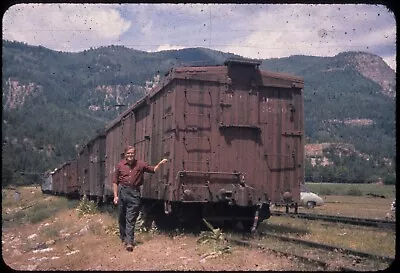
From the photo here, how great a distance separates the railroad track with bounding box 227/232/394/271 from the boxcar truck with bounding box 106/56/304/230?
1339 mm

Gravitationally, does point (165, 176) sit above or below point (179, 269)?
above

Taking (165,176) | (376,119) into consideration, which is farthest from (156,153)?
(376,119)

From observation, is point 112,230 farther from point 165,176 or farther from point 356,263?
point 356,263

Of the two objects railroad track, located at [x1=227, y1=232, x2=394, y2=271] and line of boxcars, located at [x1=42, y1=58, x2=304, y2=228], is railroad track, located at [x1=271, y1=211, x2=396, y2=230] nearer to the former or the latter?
line of boxcars, located at [x1=42, y1=58, x2=304, y2=228]

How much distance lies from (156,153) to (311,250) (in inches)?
183

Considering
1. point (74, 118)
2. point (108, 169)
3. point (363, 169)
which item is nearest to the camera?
point (108, 169)

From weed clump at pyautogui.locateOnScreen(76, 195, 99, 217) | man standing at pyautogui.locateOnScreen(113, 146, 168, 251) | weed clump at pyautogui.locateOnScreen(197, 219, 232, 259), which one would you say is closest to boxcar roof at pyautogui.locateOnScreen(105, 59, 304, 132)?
man standing at pyautogui.locateOnScreen(113, 146, 168, 251)

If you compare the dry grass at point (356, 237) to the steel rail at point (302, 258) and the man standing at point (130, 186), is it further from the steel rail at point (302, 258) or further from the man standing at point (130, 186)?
the man standing at point (130, 186)

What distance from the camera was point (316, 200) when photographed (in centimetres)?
2916

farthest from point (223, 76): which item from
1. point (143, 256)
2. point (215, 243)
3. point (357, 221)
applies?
point (357, 221)

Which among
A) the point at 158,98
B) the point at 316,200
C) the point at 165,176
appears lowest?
the point at 316,200

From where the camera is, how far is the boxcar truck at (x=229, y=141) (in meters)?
10.1

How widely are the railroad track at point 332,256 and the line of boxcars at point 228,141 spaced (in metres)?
1.30

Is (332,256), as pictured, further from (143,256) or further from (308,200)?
(308,200)
